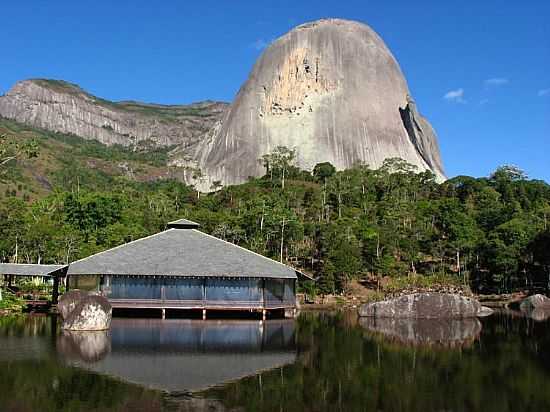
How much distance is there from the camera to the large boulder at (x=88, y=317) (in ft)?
73.5

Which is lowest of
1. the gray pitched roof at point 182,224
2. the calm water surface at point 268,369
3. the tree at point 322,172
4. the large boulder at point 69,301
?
the calm water surface at point 268,369

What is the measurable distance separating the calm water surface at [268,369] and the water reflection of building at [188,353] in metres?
0.03

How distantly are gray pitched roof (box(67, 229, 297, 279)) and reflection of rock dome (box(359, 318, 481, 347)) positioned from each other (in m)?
5.12

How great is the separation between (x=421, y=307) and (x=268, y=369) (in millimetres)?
17490

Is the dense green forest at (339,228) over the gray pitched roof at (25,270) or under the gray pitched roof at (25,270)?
over

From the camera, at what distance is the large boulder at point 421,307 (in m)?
31.0

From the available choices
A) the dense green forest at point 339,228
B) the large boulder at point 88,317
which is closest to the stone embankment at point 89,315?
the large boulder at point 88,317

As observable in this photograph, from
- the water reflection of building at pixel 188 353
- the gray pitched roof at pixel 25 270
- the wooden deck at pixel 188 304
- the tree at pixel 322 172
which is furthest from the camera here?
the tree at pixel 322 172

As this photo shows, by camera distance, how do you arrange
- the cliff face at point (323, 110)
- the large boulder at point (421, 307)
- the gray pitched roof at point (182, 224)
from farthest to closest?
the cliff face at point (323, 110), the gray pitched roof at point (182, 224), the large boulder at point (421, 307)

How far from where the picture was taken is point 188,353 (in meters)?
17.5

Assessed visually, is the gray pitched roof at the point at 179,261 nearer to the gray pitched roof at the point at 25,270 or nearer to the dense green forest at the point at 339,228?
the gray pitched roof at the point at 25,270

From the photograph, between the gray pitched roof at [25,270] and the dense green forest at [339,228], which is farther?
the dense green forest at [339,228]

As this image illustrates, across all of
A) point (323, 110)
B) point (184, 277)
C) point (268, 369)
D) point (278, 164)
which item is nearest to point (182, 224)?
point (184, 277)

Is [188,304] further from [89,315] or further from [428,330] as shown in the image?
[428,330]
